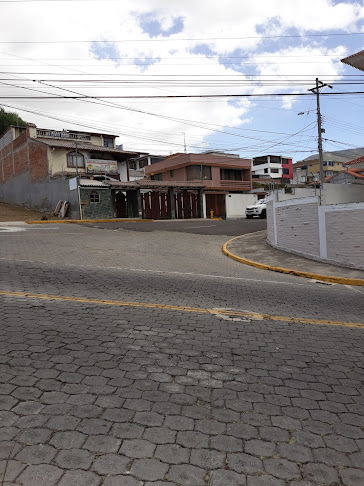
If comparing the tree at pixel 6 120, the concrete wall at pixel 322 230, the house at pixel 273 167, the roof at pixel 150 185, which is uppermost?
the tree at pixel 6 120

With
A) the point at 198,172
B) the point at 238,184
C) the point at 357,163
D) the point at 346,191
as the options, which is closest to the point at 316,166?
the point at 238,184

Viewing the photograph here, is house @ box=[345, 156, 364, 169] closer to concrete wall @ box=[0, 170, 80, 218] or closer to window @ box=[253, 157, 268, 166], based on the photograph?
concrete wall @ box=[0, 170, 80, 218]

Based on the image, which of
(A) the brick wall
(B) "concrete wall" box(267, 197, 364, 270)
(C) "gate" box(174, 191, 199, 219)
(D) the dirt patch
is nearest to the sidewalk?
(B) "concrete wall" box(267, 197, 364, 270)

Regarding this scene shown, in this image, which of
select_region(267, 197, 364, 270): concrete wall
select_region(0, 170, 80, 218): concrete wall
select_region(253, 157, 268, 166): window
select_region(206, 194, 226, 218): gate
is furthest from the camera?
select_region(253, 157, 268, 166): window

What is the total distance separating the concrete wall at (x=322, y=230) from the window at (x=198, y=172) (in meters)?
27.6

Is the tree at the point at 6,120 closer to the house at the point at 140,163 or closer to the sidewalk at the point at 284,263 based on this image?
the house at the point at 140,163

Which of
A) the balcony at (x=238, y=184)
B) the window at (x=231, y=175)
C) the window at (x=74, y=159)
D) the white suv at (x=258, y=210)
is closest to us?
the white suv at (x=258, y=210)

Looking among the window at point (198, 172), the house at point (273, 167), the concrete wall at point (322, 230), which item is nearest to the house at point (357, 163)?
the concrete wall at point (322, 230)

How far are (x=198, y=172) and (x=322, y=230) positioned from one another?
30850 mm

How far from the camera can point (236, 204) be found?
4203 cm

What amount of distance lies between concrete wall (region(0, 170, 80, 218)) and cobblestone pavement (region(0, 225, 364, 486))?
25102mm

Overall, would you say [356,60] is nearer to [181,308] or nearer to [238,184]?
[181,308]

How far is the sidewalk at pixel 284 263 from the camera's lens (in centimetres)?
973

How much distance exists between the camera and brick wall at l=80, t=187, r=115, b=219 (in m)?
29.0
